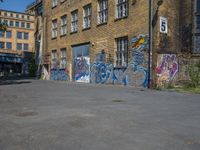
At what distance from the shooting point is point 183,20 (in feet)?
62.9

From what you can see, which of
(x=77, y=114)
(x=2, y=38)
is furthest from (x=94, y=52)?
(x=2, y=38)

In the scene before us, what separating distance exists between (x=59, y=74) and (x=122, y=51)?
10435 millimetres

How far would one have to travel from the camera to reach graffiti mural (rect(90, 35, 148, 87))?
18.1 metres

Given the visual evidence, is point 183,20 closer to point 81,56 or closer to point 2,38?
point 81,56

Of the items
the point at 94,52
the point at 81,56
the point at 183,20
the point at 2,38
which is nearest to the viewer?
the point at 183,20

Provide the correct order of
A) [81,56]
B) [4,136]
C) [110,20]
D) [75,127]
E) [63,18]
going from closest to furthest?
[4,136] < [75,127] < [110,20] < [81,56] < [63,18]

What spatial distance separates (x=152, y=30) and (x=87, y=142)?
1386 centimetres

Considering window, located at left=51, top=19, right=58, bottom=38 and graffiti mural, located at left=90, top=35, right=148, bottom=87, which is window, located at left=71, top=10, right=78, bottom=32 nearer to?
window, located at left=51, top=19, right=58, bottom=38

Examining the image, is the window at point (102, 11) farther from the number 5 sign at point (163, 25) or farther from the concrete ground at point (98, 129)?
the concrete ground at point (98, 129)

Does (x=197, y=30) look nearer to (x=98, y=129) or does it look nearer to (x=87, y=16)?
(x=87, y=16)

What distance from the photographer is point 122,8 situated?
799 inches

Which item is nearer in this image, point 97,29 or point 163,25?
point 163,25

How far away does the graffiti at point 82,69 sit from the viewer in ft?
78.3

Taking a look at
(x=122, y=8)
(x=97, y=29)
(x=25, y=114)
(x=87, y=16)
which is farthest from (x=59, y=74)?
(x=25, y=114)
